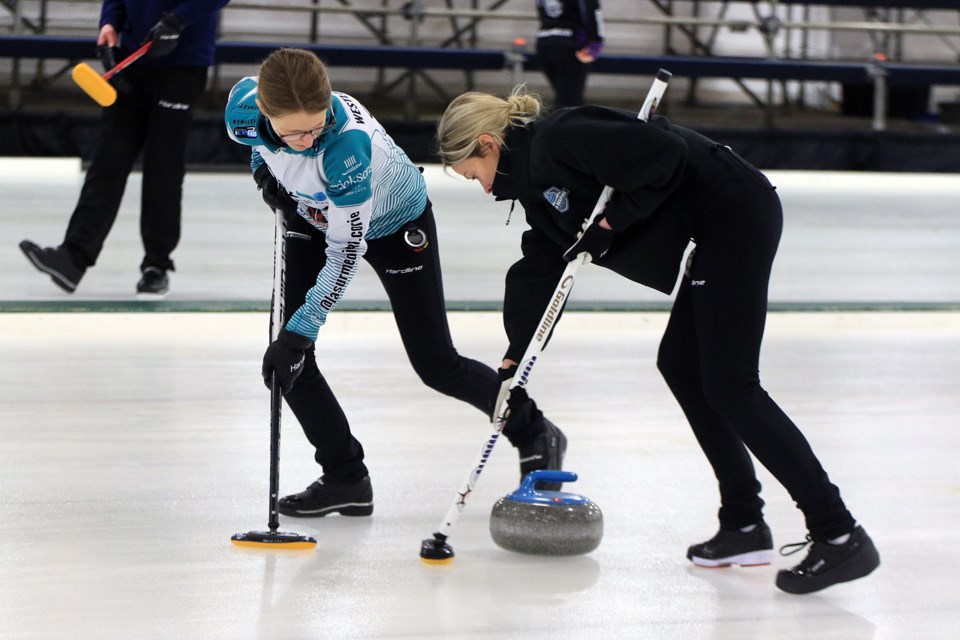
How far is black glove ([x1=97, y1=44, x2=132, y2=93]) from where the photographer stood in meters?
4.23

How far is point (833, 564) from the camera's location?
212cm

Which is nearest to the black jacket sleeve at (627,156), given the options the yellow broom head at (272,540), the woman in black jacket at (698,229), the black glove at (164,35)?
the woman in black jacket at (698,229)

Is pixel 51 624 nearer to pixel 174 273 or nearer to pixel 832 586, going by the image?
pixel 832 586

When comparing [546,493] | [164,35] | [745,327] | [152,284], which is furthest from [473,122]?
[152,284]

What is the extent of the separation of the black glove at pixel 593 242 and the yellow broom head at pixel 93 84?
203 cm

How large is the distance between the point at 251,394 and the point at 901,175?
25.9 ft

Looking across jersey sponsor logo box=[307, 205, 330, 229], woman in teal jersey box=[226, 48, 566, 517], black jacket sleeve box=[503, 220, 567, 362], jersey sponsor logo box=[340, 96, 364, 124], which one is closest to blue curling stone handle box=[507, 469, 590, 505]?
woman in teal jersey box=[226, 48, 566, 517]

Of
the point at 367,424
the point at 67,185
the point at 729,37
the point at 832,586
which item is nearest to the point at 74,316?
the point at 367,424

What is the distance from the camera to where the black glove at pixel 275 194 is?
2.44 m

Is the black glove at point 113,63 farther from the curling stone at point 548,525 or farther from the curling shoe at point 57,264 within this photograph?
the curling stone at point 548,525

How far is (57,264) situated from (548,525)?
260cm

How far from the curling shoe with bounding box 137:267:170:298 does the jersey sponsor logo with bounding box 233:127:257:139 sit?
7.19 feet

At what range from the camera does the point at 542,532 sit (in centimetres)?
229

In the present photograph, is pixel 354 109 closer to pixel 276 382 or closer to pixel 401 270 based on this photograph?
pixel 401 270
